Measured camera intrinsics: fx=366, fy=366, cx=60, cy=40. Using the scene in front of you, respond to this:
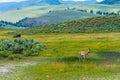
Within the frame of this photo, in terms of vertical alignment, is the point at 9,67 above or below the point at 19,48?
above

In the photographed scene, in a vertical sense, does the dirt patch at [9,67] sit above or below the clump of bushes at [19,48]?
above

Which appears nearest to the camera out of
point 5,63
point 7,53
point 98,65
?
point 98,65

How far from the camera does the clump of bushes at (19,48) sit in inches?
2462

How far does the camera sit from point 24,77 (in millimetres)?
40000

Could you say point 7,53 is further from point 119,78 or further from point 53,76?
point 119,78

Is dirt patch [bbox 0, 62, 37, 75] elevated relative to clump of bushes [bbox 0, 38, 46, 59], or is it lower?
elevated

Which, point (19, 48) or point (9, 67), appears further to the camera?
point (19, 48)

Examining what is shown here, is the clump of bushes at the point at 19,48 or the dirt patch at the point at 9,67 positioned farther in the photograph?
the clump of bushes at the point at 19,48

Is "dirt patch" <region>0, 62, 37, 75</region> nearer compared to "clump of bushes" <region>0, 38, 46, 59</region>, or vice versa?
"dirt patch" <region>0, 62, 37, 75</region>

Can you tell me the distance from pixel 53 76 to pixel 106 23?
6273 inches

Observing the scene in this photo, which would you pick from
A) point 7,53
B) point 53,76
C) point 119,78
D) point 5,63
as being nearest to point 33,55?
point 7,53

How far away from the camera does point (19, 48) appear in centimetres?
6675

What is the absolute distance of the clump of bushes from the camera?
2462 inches

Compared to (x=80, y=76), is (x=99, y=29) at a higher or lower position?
lower
